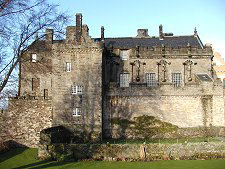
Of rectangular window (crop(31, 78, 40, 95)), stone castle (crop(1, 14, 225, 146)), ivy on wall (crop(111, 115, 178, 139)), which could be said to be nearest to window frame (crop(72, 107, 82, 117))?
stone castle (crop(1, 14, 225, 146))

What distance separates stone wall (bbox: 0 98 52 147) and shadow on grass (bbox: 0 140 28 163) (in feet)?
1.19

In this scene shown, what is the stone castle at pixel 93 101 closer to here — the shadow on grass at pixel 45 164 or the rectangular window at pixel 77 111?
the rectangular window at pixel 77 111

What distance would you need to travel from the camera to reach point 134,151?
24.5 m

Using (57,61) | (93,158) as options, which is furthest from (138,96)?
(93,158)

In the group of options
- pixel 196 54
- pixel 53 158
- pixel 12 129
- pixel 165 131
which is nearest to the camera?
pixel 53 158

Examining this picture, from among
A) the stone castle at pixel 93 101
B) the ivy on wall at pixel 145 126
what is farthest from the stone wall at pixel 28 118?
the ivy on wall at pixel 145 126

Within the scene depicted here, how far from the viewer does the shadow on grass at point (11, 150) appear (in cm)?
2548

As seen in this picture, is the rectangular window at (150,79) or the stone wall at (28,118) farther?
the rectangular window at (150,79)

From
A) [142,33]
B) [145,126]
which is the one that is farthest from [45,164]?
[142,33]

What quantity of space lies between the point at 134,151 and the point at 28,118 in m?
12.1

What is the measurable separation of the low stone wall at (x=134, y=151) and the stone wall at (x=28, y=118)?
6616mm

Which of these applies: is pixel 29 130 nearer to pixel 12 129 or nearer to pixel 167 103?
pixel 12 129

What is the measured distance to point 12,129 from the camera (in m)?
30.9

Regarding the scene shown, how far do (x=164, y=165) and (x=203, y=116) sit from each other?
13.0 m
